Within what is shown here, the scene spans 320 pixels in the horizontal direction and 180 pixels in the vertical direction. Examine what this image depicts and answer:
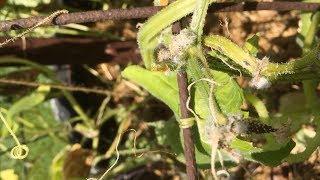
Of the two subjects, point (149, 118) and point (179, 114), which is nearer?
point (179, 114)

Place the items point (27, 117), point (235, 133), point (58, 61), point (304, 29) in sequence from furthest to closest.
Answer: point (27, 117) → point (58, 61) → point (304, 29) → point (235, 133)

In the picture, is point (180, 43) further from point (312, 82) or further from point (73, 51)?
point (73, 51)

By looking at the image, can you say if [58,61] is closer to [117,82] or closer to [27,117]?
[117,82]

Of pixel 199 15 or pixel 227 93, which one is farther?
pixel 227 93

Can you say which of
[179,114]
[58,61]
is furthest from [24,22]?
[58,61]

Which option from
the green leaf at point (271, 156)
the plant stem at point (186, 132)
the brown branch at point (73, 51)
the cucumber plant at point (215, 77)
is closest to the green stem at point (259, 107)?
the cucumber plant at point (215, 77)

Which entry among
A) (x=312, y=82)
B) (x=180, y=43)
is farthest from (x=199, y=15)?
(x=312, y=82)

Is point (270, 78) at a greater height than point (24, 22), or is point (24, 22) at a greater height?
point (24, 22)
